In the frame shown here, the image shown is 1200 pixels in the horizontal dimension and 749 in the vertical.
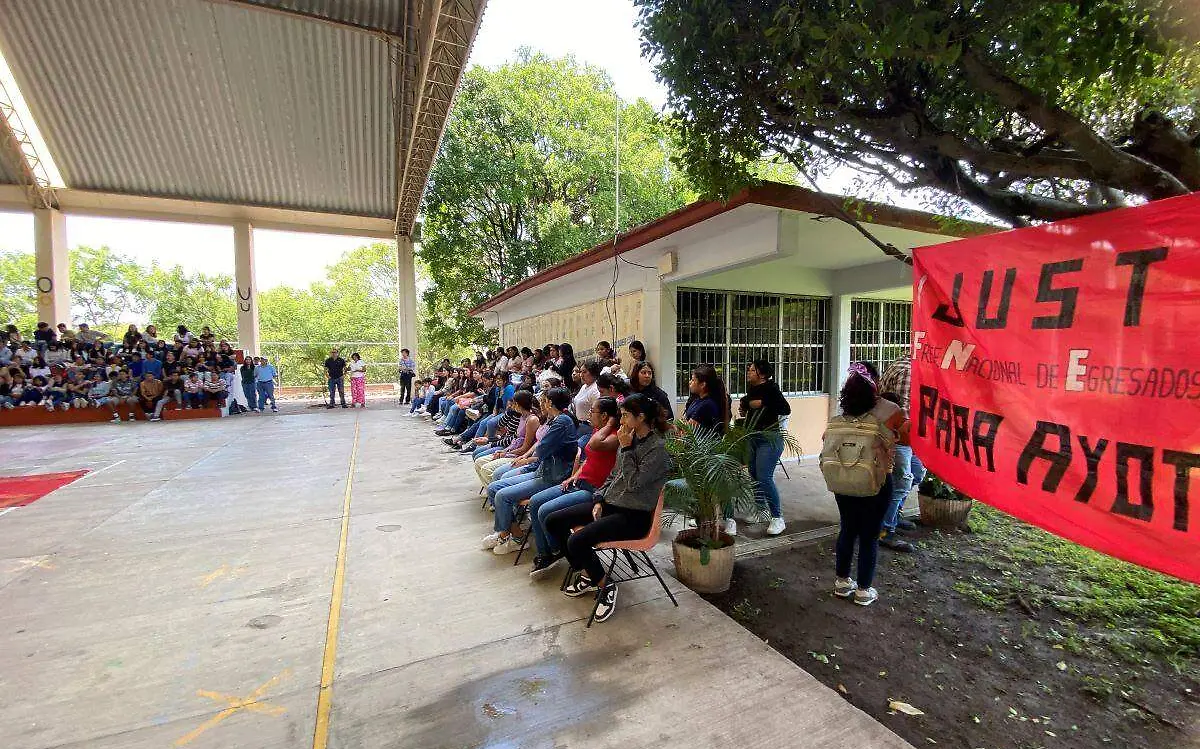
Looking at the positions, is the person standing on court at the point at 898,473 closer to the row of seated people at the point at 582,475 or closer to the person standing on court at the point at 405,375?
the row of seated people at the point at 582,475

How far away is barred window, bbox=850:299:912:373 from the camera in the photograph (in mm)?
8266

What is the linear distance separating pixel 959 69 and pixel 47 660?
19.4 feet

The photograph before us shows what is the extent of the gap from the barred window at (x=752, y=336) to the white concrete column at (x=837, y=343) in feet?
0.29

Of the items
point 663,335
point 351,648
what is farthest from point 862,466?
point 663,335

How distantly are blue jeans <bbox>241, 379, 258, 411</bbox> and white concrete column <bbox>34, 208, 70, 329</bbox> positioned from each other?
7.27m

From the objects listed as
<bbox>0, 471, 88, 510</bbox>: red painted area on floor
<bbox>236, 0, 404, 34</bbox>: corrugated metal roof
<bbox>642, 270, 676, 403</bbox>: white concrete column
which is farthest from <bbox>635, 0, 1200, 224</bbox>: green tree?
<bbox>236, 0, 404, 34</bbox>: corrugated metal roof

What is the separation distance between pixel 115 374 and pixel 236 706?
14629 millimetres

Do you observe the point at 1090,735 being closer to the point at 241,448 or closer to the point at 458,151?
the point at 241,448

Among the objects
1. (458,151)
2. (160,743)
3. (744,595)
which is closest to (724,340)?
(744,595)

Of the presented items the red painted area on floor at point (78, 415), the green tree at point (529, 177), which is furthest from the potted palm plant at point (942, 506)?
the red painted area on floor at point (78, 415)

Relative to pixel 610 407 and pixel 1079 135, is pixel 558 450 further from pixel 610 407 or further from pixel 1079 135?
pixel 1079 135

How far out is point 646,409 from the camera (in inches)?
124

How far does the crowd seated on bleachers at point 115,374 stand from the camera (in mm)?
12047

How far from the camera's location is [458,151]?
56.5 feet
